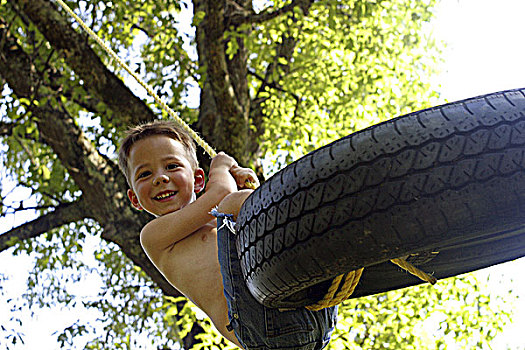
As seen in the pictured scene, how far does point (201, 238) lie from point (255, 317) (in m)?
0.42

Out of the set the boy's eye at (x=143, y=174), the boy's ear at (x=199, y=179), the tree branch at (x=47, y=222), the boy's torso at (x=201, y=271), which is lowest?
the boy's torso at (x=201, y=271)

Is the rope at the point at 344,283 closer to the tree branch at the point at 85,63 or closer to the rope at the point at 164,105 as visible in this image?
the rope at the point at 164,105

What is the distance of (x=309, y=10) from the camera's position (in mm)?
6066

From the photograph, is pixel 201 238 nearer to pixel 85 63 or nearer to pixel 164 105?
pixel 164 105

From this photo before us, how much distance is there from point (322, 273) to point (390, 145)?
0.34 m

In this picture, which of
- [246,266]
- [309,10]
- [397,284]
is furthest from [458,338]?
[246,266]

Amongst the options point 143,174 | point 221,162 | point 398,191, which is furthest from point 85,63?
point 398,191

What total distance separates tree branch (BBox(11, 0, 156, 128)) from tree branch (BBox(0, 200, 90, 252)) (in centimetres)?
151

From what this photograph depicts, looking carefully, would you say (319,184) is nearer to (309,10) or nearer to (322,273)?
(322,273)

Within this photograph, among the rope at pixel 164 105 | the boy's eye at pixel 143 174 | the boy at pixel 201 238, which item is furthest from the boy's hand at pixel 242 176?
the boy's eye at pixel 143 174

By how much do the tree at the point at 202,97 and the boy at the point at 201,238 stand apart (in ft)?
9.53

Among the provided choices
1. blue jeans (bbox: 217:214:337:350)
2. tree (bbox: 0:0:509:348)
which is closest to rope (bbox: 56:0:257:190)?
blue jeans (bbox: 217:214:337:350)

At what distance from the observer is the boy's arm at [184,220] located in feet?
6.08

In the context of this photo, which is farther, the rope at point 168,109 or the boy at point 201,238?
the rope at point 168,109
